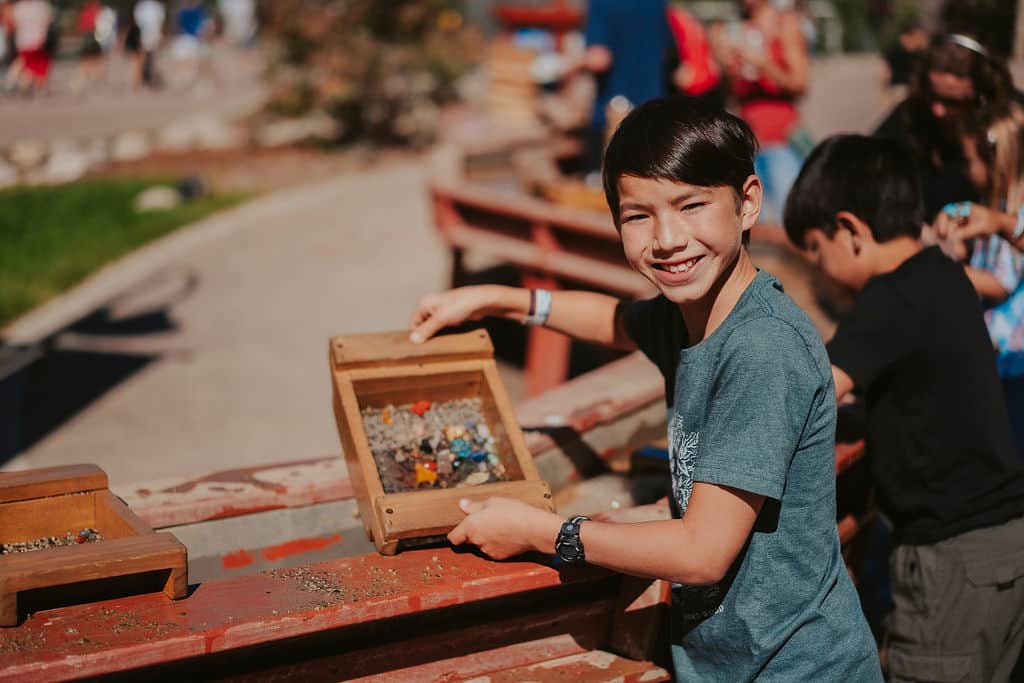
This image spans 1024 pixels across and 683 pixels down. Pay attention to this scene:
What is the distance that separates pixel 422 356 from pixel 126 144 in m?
13.9

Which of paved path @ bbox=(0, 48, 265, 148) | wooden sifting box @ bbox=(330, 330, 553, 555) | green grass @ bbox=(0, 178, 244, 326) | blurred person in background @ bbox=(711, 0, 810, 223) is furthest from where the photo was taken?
paved path @ bbox=(0, 48, 265, 148)

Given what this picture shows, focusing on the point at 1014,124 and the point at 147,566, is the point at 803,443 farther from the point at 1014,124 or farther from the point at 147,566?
the point at 1014,124

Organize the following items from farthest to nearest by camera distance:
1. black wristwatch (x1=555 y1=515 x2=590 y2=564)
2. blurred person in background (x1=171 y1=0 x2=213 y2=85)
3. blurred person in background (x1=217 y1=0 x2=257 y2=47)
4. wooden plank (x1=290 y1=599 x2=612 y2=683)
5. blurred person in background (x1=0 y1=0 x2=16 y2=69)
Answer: blurred person in background (x1=217 y1=0 x2=257 y2=47) → blurred person in background (x1=171 y1=0 x2=213 y2=85) → blurred person in background (x1=0 y1=0 x2=16 y2=69) → wooden plank (x1=290 y1=599 x2=612 y2=683) → black wristwatch (x1=555 y1=515 x2=590 y2=564)

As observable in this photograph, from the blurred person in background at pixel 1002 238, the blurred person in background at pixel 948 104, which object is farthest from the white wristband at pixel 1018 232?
the blurred person in background at pixel 948 104

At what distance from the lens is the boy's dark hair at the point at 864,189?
8.68 ft

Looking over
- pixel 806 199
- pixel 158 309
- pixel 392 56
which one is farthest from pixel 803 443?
pixel 392 56

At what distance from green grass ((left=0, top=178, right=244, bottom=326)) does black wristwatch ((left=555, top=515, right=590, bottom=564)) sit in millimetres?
6910

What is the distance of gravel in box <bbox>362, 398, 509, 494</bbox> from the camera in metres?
2.55

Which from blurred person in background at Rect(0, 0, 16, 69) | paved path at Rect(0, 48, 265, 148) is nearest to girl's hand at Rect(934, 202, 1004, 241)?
paved path at Rect(0, 48, 265, 148)

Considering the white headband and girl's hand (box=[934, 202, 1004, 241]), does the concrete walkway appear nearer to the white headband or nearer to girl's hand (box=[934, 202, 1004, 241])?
girl's hand (box=[934, 202, 1004, 241])

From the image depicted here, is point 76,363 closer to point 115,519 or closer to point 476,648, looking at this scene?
point 115,519

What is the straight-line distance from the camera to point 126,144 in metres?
15.4

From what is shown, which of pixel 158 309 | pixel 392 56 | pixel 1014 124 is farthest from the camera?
pixel 392 56

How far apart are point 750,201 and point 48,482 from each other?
154cm
